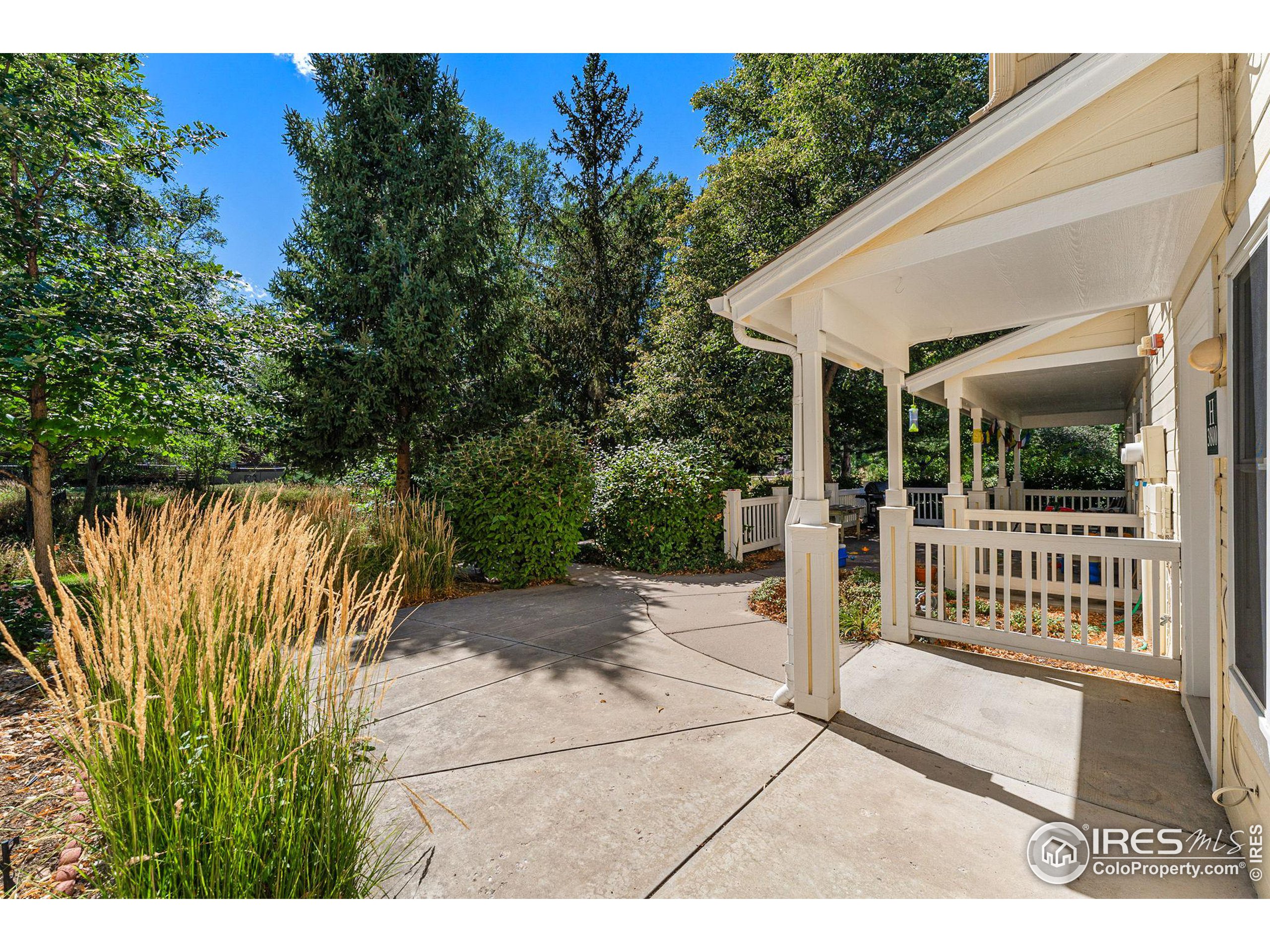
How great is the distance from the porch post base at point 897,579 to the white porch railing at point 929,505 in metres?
9.12

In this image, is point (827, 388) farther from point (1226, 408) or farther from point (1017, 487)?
point (1226, 408)

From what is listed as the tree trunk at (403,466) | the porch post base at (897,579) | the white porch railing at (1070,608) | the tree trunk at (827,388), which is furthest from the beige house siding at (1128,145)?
the tree trunk at (403,466)

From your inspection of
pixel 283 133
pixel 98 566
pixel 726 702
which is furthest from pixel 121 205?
pixel 726 702

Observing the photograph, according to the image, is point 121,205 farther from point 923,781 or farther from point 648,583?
point 923,781

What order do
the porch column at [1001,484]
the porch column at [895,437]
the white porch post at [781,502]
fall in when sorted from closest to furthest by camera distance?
the porch column at [895,437] < the porch column at [1001,484] < the white porch post at [781,502]

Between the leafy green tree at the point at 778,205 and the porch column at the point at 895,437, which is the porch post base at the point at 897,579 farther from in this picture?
the leafy green tree at the point at 778,205

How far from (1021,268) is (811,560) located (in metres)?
1.92

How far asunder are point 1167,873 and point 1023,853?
0.42 metres

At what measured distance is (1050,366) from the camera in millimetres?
5629

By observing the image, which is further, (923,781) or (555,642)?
(555,642)

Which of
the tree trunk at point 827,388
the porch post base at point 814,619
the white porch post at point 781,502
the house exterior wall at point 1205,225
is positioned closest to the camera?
the house exterior wall at point 1205,225

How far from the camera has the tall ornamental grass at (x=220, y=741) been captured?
149cm
